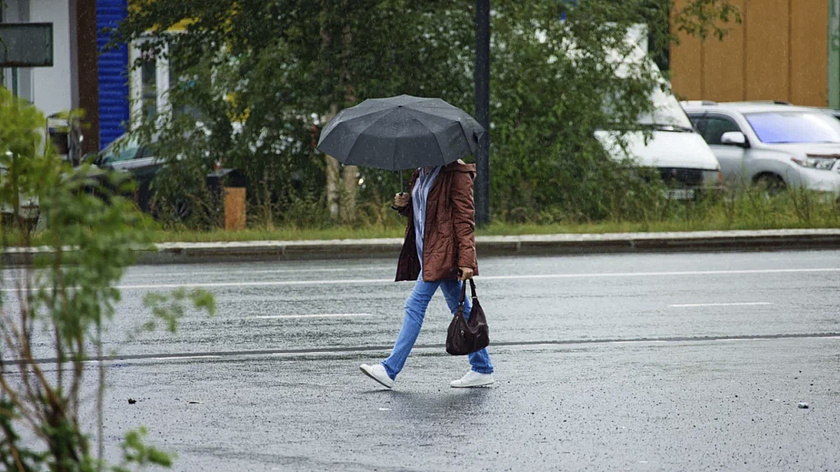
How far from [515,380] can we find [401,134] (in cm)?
153

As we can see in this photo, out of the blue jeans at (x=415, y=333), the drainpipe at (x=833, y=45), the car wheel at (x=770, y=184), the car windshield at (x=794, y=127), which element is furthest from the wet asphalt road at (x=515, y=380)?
the drainpipe at (x=833, y=45)

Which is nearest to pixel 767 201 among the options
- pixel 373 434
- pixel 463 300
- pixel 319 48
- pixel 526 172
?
pixel 526 172

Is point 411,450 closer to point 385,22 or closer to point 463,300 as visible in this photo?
point 463,300

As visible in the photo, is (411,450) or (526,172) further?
(526,172)

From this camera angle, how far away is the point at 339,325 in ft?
34.0

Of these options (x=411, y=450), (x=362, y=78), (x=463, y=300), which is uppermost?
(x=362, y=78)

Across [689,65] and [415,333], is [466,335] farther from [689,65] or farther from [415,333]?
[689,65]

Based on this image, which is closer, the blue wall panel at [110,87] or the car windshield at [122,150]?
the car windshield at [122,150]

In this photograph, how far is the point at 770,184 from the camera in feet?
68.0

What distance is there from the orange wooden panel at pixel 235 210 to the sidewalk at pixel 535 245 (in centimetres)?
148

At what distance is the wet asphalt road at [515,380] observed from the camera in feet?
20.2

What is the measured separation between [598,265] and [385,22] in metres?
5.50

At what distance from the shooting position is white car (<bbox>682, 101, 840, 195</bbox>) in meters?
20.3

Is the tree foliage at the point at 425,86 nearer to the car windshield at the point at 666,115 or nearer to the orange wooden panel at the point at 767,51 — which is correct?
the car windshield at the point at 666,115
